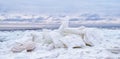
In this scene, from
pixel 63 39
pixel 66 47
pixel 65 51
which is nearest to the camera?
pixel 65 51

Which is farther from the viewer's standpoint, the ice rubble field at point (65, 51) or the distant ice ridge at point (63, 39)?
the distant ice ridge at point (63, 39)

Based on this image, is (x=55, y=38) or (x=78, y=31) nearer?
(x=55, y=38)

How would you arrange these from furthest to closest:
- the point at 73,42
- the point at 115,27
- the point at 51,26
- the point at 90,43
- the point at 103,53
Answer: the point at 115,27 < the point at 51,26 < the point at 90,43 < the point at 73,42 < the point at 103,53

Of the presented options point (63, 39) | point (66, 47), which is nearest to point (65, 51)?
point (66, 47)

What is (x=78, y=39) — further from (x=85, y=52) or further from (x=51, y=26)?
(x=51, y=26)

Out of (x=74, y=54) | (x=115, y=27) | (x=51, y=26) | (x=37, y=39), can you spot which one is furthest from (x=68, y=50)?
(x=115, y=27)

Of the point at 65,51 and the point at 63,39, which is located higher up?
the point at 63,39

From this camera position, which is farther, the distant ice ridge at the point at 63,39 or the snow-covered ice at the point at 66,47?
the distant ice ridge at the point at 63,39

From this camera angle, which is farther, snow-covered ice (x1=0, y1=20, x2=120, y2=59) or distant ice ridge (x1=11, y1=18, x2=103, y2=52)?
distant ice ridge (x1=11, y1=18, x2=103, y2=52)

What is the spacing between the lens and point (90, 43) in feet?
20.0

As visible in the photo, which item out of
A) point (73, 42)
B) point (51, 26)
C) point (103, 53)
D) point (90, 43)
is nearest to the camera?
point (103, 53)

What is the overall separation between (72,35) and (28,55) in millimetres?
1434

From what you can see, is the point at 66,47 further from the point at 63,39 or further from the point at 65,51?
the point at 65,51

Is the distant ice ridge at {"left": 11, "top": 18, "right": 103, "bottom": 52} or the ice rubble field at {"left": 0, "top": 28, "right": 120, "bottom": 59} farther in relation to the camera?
the distant ice ridge at {"left": 11, "top": 18, "right": 103, "bottom": 52}
